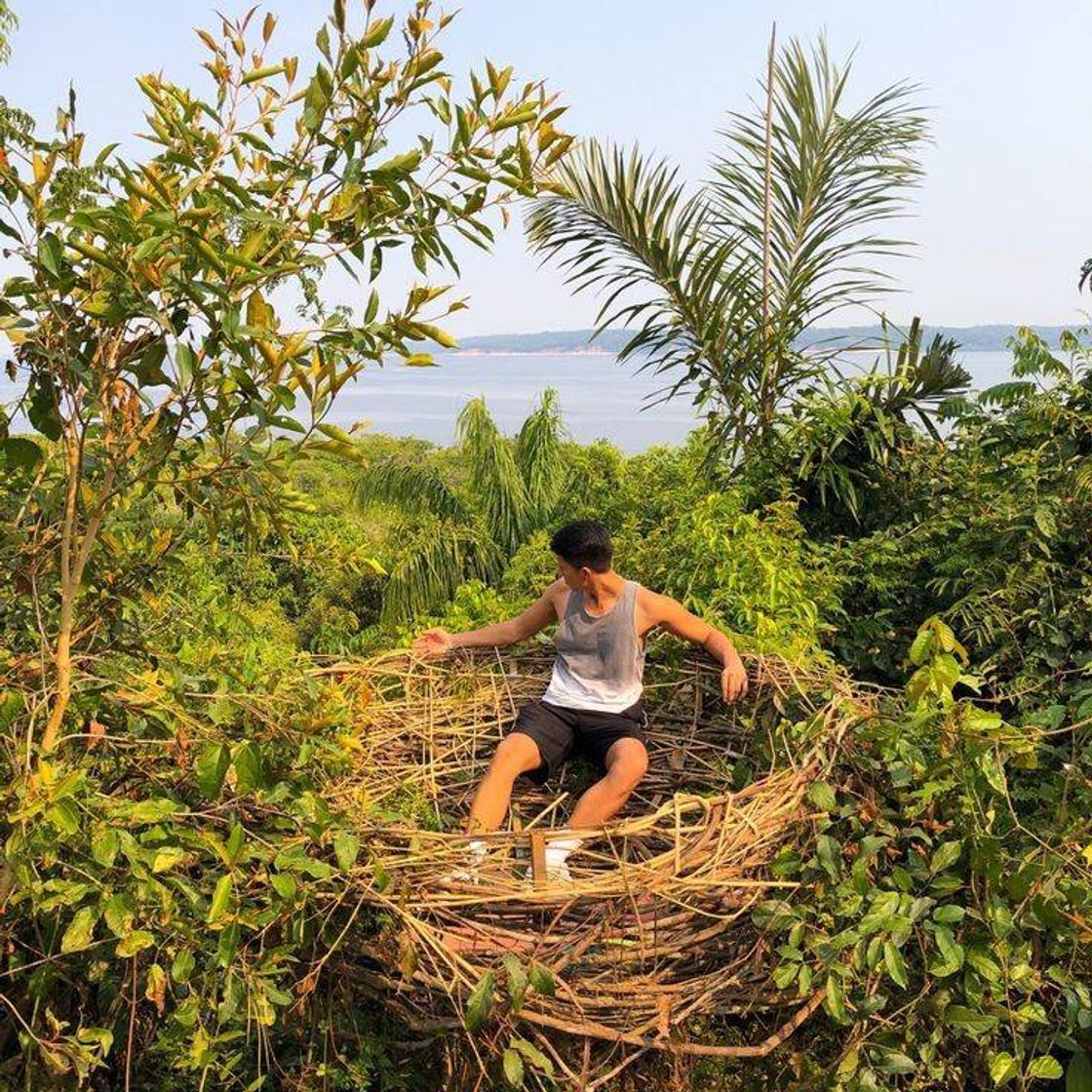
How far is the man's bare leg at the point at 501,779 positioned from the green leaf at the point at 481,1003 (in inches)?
40.5

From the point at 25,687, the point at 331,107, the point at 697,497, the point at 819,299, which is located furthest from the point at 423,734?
the point at 819,299

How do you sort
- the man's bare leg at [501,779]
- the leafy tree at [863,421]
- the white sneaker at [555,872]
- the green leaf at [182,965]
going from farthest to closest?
the leafy tree at [863,421], the man's bare leg at [501,779], the white sneaker at [555,872], the green leaf at [182,965]

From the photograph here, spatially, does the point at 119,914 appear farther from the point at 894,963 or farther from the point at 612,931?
the point at 894,963

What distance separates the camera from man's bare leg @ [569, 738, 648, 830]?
3846 mm

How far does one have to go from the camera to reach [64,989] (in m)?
3.10

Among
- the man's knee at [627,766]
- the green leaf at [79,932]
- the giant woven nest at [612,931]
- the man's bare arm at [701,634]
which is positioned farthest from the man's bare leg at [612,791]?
the green leaf at [79,932]

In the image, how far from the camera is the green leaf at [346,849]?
2625mm

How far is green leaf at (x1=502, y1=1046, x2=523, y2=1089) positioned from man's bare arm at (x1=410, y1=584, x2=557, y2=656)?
2034 mm

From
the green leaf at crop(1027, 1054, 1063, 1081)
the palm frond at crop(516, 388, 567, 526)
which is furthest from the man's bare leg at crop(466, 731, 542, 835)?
the palm frond at crop(516, 388, 567, 526)

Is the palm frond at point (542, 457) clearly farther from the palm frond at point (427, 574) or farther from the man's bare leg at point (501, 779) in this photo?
the man's bare leg at point (501, 779)

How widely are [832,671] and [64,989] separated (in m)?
2.57

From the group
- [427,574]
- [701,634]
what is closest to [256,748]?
[701,634]

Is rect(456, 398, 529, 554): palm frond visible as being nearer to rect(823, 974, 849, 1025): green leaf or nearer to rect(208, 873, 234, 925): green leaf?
rect(823, 974, 849, 1025): green leaf

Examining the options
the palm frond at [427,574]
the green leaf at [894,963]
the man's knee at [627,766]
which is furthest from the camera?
the palm frond at [427,574]
